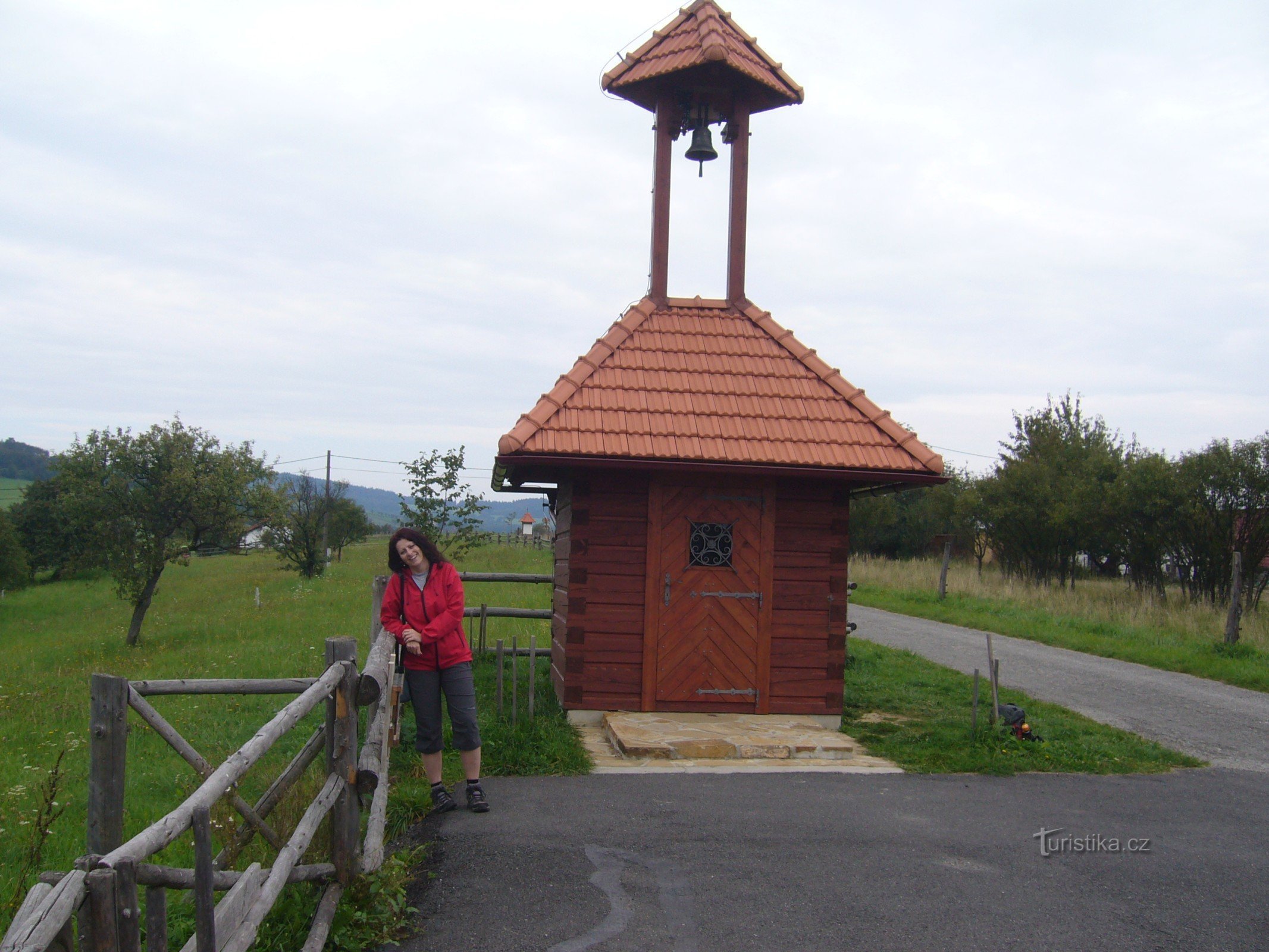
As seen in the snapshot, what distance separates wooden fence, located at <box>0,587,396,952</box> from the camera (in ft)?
7.18

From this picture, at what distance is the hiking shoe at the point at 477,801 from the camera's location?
19.9 ft

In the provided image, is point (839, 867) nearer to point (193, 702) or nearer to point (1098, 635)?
point (193, 702)

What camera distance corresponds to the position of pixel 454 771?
7082 mm

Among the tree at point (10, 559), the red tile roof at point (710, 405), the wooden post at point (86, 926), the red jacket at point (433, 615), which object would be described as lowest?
the tree at point (10, 559)

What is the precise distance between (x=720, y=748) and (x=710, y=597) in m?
1.53

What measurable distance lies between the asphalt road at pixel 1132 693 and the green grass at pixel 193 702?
587 centimetres

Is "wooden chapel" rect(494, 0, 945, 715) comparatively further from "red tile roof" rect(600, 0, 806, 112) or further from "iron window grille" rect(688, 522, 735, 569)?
"red tile roof" rect(600, 0, 806, 112)

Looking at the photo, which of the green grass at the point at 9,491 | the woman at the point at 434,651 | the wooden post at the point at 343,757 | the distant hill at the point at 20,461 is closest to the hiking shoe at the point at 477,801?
the woman at the point at 434,651

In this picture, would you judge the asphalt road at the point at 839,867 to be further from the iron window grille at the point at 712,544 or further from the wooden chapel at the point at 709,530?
the iron window grille at the point at 712,544

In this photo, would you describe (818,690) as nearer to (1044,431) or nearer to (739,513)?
(739,513)

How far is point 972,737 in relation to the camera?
8.37 m

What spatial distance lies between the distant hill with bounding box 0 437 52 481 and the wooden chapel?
12252 centimetres

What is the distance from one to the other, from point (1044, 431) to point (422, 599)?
36680mm

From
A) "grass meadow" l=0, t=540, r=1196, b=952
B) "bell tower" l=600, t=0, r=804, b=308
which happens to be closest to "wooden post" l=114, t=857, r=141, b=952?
"grass meadow" l=0, t=540, r=1196, b=952
